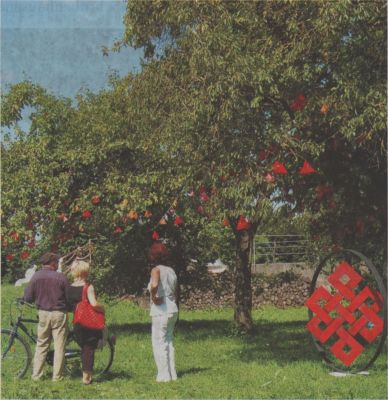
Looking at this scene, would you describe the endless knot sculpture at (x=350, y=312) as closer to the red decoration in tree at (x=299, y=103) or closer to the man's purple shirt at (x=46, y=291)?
the red decoration in tree at (x=299, y=103)

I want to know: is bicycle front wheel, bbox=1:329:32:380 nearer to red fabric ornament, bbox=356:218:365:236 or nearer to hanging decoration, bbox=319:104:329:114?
hanging decoration, bbox=319:104:329:114

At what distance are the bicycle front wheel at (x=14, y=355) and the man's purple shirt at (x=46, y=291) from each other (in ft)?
1.96

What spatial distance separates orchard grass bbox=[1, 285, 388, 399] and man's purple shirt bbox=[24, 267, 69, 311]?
3.18ft

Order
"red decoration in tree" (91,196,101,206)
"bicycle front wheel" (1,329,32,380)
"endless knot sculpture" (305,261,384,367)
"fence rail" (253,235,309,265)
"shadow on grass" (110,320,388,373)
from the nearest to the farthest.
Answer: "endless knot sculpture" (305,261,384,367) → "bicycle front wheel" (1,329,32,380) → "shadow on grass" (110,320,388,373) → "red decoration in tree" (91,196,101,206) → "fence rail" (253,235,309,265)

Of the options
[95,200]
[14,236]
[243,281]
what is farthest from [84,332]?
[243,281]

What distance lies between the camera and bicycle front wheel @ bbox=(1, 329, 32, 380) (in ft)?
30.1

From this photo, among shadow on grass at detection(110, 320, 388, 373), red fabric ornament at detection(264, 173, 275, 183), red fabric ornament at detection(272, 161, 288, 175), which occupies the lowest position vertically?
shadow on grass at detection(110, 320, 388, 373)

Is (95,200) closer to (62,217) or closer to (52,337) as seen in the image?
(62,217)

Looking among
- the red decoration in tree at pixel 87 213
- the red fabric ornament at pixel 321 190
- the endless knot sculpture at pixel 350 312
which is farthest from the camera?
the red decoration in tree at pixel 87 213

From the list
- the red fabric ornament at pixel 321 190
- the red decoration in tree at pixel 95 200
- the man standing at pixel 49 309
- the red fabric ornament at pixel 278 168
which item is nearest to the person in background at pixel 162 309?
the man standing at pixel 49 309

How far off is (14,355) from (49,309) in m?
0.90

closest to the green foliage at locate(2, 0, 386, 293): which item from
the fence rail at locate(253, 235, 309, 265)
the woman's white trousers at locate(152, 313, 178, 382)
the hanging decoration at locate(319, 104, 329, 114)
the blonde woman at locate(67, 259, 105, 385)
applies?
the hanging decoration at locate(319, 104, 329, 114)

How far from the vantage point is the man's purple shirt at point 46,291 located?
29.2ft

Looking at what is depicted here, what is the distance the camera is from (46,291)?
8.91 m
